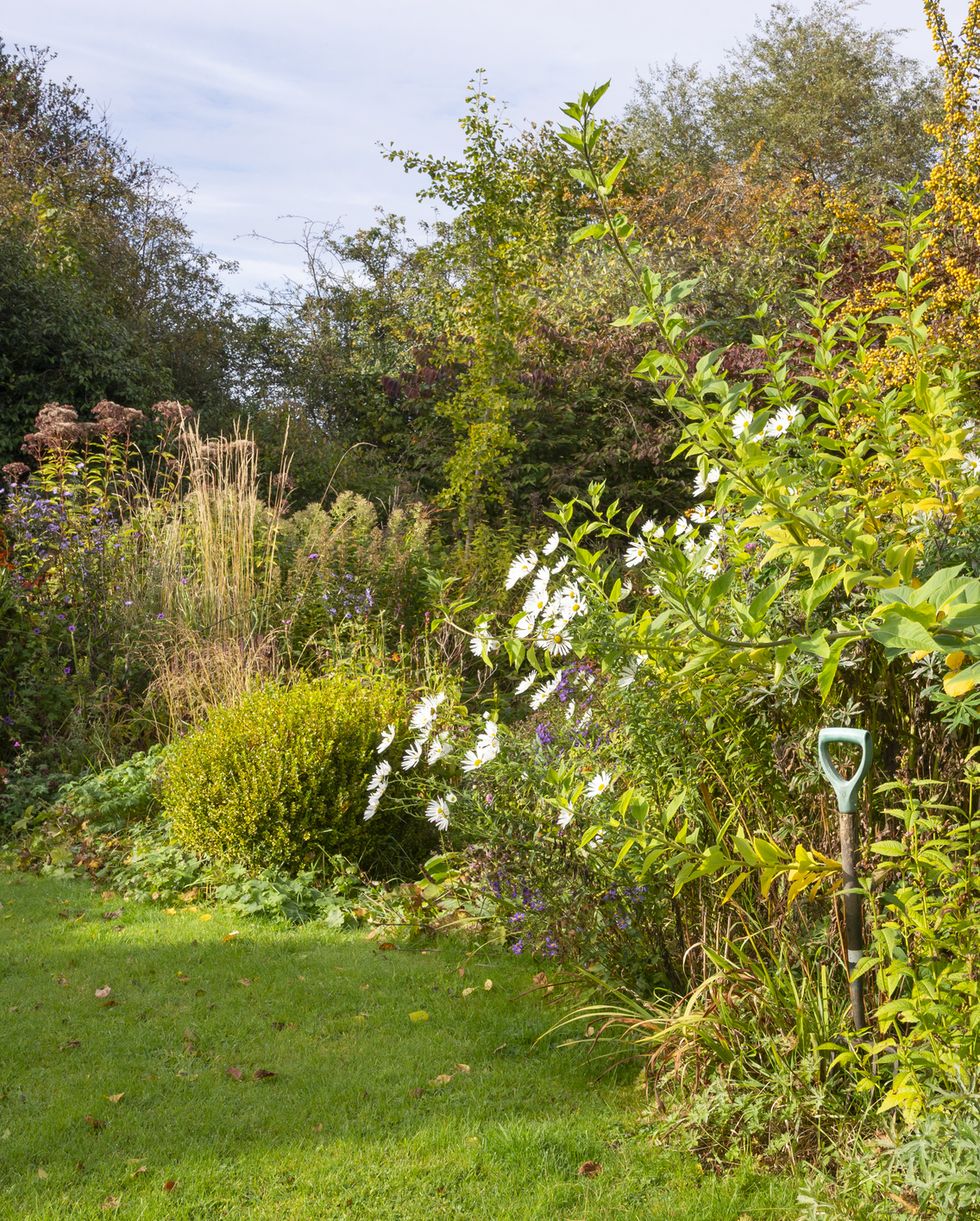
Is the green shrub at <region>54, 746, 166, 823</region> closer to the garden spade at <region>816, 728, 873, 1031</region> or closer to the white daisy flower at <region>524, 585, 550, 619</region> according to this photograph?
the white daisy flower at <region>524, 585, 550, 619</region>

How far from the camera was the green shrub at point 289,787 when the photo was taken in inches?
172

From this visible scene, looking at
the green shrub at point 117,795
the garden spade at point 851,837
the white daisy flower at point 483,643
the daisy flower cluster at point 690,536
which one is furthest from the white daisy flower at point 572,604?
the green shrub at point 117,795

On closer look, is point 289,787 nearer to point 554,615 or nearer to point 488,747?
point 488,747

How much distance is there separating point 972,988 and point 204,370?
1300 cm

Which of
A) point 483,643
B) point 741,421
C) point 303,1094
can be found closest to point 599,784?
point 483,643

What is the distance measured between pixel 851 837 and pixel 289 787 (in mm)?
2606

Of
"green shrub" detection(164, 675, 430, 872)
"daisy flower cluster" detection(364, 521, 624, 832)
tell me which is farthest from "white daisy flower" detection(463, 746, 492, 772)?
"green shrub" detection(164, 675, 430, 872)

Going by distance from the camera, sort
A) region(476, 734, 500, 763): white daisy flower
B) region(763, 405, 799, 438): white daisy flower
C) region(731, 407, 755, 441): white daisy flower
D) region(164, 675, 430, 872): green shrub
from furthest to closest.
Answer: region(164, 675, 430, 872): green shrub
region(476, 734, 500, 763): white daisy flower
region(763, 405, 799, 438): white daisy flower
region(731, 407, 755, 441): white daisy flower

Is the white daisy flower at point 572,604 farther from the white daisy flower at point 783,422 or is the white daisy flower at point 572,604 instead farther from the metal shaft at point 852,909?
the metal shaft at point 852,909

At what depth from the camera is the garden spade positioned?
2.19 meters

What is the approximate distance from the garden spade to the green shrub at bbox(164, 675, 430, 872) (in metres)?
2.42

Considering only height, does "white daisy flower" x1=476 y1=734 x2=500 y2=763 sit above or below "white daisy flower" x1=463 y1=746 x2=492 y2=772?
above

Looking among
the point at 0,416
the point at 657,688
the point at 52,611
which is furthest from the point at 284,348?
the point at 657,688

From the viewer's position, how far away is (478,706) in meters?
6.21
